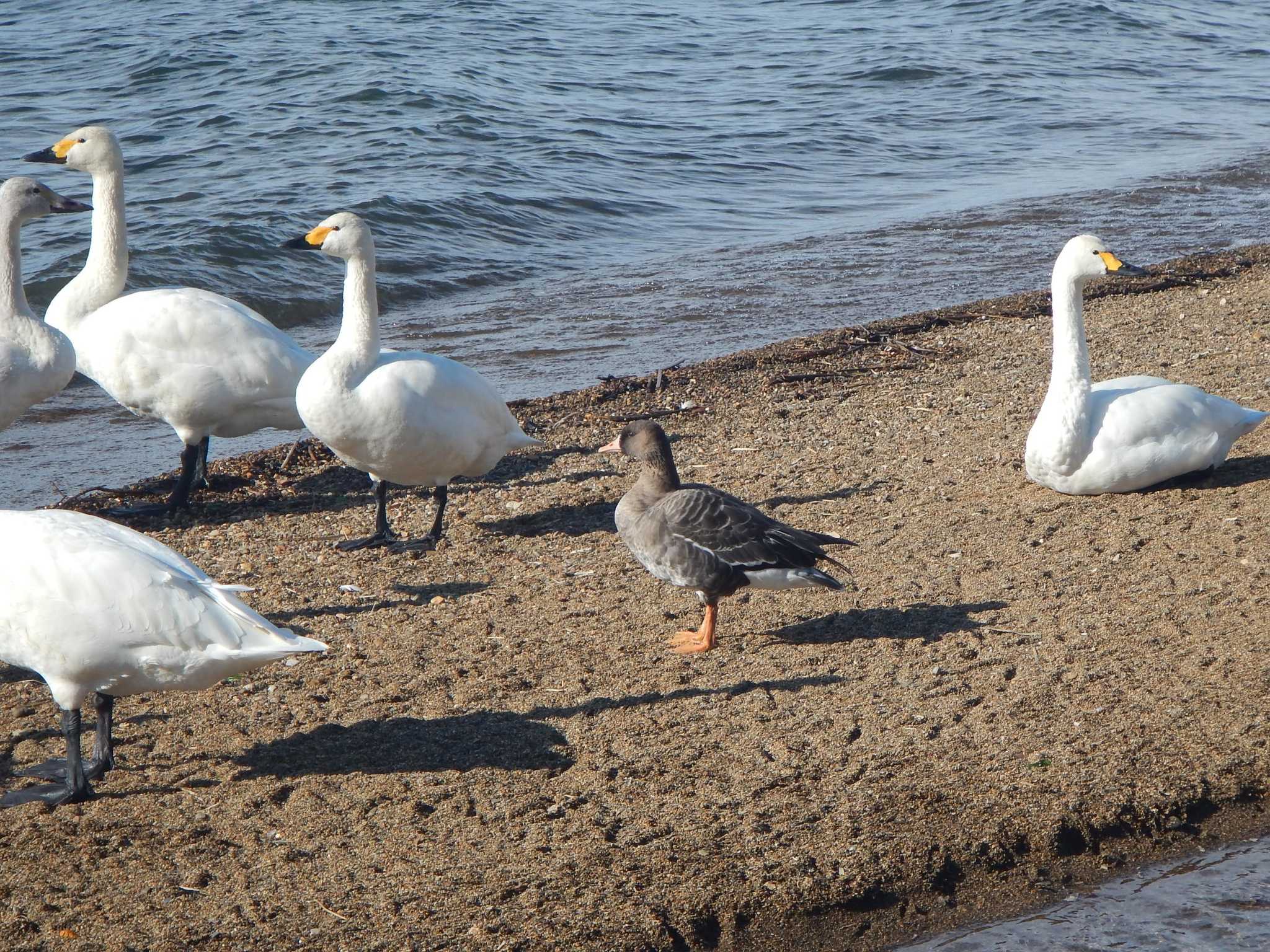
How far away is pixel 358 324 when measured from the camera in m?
6.54

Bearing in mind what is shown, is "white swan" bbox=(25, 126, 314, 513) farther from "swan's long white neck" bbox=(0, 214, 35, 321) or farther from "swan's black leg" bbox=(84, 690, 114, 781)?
"swan's black leg" bbox=(84, 690, 114, 781)

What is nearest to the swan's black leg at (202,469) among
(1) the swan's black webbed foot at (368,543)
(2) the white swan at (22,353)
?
(2) the white swan at (22,353)

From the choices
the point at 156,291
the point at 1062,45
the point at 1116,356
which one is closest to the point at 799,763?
the point at 156,291

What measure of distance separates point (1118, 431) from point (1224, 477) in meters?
0.68

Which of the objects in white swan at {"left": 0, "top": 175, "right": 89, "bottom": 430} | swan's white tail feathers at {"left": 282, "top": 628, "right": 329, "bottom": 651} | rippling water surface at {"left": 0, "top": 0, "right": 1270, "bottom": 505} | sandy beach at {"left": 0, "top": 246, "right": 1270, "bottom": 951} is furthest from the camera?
rippling water surface at {"left": 0, "top": 0, "right": 1270, "bottom": 505}

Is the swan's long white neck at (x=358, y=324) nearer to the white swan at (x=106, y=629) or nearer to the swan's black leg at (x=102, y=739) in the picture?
the white swan at (x=106, y=629)

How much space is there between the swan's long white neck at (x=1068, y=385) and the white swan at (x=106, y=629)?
3.63 metres

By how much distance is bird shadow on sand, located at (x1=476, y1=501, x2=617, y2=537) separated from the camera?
654 centimetres

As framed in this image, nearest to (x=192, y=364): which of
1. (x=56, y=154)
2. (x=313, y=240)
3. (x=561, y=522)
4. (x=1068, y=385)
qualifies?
(x=313, y=240)

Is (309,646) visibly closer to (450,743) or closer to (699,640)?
(450,743)

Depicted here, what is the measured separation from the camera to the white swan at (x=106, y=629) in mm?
3979

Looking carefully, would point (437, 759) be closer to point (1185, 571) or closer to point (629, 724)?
point (629, 724)

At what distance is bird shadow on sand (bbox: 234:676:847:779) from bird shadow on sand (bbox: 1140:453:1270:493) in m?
2.54

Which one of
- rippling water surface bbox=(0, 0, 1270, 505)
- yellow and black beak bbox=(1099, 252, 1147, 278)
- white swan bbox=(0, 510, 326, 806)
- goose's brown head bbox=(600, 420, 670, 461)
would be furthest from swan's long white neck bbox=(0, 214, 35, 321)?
yellow and black beak bbox=(1099, 252, 1147, 278)
